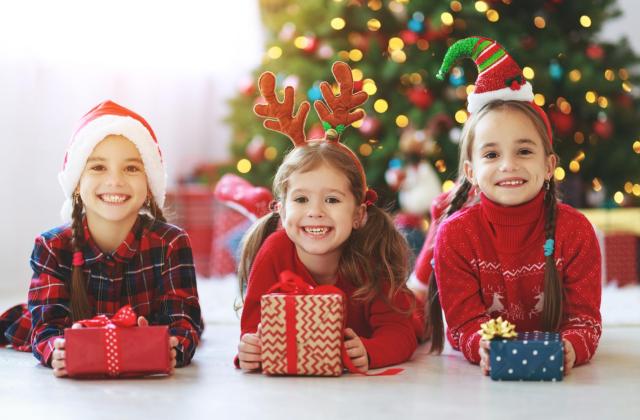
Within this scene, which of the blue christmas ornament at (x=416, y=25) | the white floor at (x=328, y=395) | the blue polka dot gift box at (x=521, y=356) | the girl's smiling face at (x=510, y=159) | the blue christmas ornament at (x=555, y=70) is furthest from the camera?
the blue christmas ornament at (x=416, y=25)

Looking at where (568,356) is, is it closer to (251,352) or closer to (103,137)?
(251,352)

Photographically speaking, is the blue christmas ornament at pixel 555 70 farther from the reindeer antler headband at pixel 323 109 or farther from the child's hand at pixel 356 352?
the child's hand at pixel 356 352

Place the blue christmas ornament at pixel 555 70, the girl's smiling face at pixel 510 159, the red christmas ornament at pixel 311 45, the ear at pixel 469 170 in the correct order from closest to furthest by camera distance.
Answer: the girl's smiling face at pixel 510 159 < the ear at pixel 469 170 < the blue christmas ornament at pixel 555 70 < the red christmas ornament at pixel 311 45

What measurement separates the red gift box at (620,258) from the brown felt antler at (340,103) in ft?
6.10

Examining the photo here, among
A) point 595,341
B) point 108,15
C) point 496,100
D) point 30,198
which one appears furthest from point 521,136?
point 108,15

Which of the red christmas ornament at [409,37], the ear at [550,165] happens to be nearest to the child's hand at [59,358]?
the ear at [550,165]

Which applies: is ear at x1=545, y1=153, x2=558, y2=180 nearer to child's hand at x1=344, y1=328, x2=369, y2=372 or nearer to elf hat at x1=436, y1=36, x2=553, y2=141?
elf hat at x1=436, y1=36, x2=553, y2=141

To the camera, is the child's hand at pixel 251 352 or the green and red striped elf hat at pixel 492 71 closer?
the child's hand at pixel 251 352

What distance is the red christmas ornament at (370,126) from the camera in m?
3.73

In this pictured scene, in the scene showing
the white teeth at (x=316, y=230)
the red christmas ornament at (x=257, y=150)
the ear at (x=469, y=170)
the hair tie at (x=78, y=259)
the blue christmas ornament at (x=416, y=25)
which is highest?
the blue christmas ornament at (x=416, y=25)

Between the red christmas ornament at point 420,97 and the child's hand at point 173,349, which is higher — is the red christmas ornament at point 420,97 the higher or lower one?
the higher one

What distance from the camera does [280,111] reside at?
1951 millimetres

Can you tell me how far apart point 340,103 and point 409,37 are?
1.82 metres

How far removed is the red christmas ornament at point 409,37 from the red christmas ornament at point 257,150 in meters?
0.77
